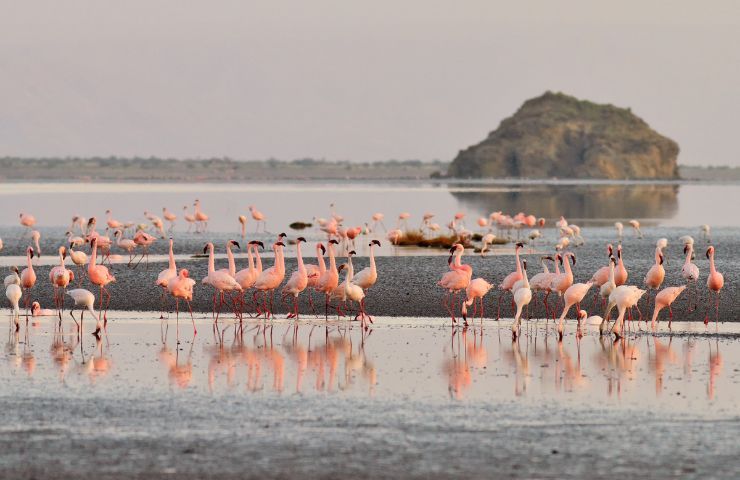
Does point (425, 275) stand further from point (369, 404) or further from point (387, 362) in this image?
point (369, 404)

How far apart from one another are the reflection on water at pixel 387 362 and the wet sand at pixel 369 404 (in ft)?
0.13

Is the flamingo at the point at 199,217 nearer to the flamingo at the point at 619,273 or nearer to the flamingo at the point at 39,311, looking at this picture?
the flamingo at the point at 39,311

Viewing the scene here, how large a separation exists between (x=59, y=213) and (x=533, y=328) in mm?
44674

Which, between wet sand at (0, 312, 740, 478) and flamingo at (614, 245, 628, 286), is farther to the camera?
flamingo at (614, 245, 628, 286)

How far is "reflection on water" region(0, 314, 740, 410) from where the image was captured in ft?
47.7

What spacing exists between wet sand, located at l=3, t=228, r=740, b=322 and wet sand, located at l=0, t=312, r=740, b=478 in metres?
2.79

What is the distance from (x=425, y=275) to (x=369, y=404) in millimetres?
14024

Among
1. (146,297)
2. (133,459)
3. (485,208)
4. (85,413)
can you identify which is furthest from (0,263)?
(485,208)

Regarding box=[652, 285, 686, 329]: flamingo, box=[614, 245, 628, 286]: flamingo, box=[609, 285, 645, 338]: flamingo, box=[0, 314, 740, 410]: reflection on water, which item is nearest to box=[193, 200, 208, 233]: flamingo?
box=[0, 314, 740, 410]: reflection on water

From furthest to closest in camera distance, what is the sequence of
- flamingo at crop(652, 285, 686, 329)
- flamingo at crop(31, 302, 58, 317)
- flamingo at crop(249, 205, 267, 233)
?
flamingo at crop(249, 205, 267, 233) < flamingo at crop(31, 302, 58, 317) < flamingo at crop(652, 285, 686, 329)

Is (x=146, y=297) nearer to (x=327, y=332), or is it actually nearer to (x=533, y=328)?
(x=327, y=332)

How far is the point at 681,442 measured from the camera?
11609 mm

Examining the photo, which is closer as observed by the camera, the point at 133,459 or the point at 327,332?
the point at 133,459

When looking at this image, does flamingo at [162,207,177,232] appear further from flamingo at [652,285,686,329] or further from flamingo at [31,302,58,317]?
flamingo at [652,285,686,329]
